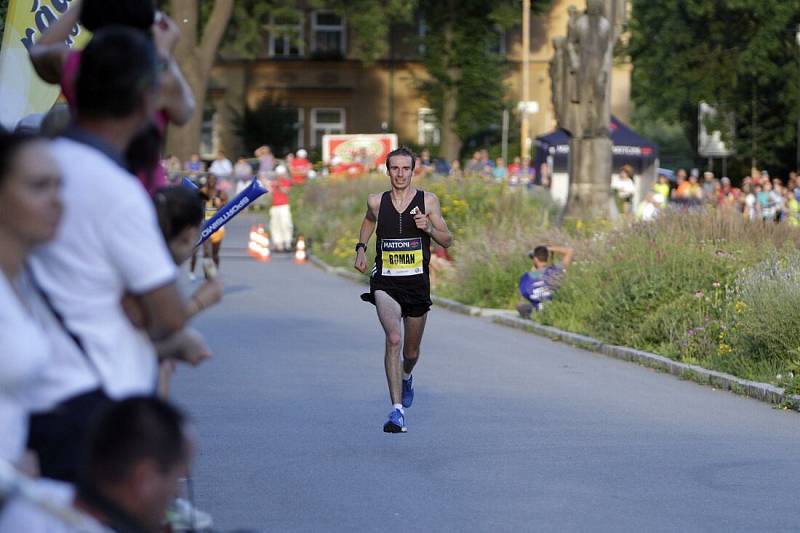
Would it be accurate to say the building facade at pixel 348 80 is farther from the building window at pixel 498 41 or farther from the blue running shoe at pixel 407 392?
the blue running shoe at pixel 407 392

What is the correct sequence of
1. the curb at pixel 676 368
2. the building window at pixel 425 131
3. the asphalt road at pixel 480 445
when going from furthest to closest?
the building window at pixel 425 131, the curb at pixel 676 368, the asphalt road at pixel 480 445

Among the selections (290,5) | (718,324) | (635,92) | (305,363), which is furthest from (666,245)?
(635,92)

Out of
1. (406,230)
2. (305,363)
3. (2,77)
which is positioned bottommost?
(305,363)

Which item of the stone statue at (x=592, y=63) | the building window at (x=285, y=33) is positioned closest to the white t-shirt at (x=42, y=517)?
the stone statue at (x=592, y=63)

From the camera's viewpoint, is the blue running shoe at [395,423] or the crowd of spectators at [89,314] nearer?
the crowd of spectators at [89,314]

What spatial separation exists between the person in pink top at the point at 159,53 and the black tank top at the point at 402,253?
20.4 ft

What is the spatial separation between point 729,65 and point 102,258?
219ft

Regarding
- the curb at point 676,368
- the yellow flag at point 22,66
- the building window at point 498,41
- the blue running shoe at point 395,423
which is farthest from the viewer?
the building window at point 498,41

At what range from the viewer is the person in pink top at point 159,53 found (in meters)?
5.23

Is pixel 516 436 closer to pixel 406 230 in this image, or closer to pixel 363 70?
pixel 406 230

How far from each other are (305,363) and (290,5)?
5398 centimetres

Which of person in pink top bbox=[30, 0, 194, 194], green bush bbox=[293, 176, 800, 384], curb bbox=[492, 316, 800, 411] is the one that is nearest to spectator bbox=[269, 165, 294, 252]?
green bush bbox=[293, 176, 800, 384]

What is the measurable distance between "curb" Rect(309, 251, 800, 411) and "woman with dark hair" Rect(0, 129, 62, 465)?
9.93 metres

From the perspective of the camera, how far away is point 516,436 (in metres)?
11.7
